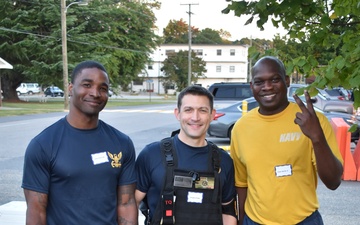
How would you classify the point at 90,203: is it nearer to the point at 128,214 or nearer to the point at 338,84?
the point at 128,214

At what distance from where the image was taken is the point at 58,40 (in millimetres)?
36125

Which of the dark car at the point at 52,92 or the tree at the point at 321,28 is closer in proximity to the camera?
the tree at the point at 321,28

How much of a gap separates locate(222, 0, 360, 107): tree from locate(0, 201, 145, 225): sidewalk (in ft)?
10.4

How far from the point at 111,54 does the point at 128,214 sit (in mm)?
36848

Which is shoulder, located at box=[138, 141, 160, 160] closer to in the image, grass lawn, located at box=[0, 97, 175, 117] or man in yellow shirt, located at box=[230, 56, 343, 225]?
man in yellow shirt, located at box=[230, 56, 343, 225]

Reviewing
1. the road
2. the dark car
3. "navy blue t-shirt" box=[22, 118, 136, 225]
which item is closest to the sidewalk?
the road

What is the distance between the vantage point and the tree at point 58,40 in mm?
36094

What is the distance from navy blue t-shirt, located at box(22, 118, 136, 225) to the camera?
2369mm

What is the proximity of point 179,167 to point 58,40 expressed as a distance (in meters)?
35.8

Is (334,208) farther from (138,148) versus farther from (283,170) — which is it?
(138,148)

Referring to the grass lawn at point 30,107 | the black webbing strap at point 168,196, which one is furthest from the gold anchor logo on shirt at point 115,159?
the grass lawn at point 30,107

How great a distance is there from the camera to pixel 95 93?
2.59 metres

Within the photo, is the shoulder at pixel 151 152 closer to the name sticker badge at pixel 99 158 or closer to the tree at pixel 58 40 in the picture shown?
the name sticker badge at pixel 99 158

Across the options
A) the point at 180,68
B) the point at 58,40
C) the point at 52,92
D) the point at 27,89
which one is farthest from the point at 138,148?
the point at 27,89
